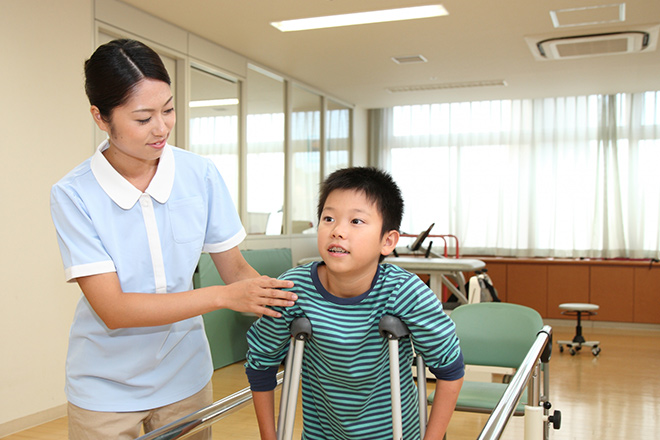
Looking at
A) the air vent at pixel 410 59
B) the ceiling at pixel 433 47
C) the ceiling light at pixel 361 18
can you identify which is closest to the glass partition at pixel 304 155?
the ceiling at pixel 433 47

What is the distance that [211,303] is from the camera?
1.24 meters

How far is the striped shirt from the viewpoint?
4.09 ft

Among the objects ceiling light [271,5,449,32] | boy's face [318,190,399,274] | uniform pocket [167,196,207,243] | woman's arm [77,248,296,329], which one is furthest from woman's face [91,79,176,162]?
ceiling light [271,5,449,32]

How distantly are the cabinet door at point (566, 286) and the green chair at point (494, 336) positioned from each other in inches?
205

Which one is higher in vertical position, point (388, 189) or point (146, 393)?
point (388, 189)

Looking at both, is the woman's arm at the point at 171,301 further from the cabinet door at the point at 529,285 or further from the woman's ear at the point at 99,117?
the cabinet door at the point at 529,285

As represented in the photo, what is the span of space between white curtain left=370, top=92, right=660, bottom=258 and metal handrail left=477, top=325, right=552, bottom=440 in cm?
629

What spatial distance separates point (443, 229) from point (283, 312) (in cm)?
741

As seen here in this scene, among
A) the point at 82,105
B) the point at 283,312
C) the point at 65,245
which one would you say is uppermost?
the point at 82,105

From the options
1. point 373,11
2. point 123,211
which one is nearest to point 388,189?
point 123,211

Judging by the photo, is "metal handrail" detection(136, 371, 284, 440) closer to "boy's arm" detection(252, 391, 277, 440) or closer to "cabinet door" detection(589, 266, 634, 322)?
"boy's arm" detection(252, 391, 277, 440)

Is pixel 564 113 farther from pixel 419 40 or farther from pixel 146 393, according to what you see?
pixel 146 393

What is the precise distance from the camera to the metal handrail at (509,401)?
1438mm

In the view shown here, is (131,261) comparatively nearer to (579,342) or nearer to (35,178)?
(35,178)
